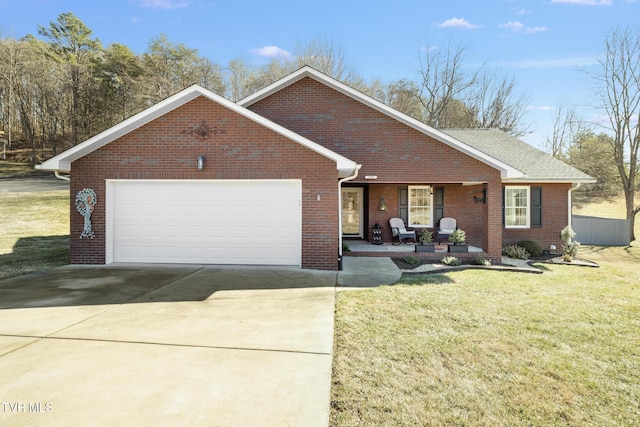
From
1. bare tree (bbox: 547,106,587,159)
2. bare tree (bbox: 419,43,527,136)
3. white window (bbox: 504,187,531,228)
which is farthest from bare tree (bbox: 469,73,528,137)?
white window (bbox: 504,187,531,228)

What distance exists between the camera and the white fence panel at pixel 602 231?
1841 cm

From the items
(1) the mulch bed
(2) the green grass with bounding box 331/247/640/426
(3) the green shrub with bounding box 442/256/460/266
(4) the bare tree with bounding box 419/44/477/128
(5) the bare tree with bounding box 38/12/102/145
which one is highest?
(5) the bare tree with bounding box 38/12/102/145

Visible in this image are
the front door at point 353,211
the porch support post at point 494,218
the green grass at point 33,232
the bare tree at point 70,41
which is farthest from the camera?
the bare tree at point 70,41

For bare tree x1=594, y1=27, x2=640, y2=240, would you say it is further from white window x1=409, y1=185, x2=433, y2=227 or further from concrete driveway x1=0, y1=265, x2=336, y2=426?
concrete driveway x1=0, y1=265, x2=336, y2=426

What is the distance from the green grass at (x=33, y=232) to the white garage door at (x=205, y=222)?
2.22m

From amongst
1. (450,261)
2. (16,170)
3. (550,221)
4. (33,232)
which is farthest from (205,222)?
(16,170)

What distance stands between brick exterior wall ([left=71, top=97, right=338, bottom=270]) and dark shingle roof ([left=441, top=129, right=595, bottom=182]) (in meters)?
6.50

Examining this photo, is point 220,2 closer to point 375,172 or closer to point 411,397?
point 375,172

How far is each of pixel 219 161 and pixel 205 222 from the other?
1.61m

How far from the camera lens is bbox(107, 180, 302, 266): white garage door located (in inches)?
356

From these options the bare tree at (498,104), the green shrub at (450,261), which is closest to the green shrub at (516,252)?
the green shrub at (450,261)

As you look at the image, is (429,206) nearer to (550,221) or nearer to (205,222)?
(550,221)

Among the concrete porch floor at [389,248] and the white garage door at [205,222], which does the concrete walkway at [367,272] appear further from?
the white garage door at [205,222]

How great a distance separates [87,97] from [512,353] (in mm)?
40480
